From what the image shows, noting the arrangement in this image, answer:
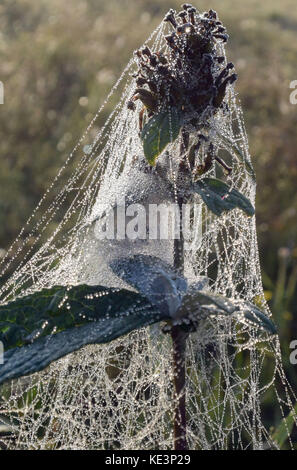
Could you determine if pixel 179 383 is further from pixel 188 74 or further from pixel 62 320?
pixel 188 74

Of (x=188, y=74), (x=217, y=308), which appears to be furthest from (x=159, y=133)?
(x=217, y=308)

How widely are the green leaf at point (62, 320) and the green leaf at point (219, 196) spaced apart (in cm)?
15

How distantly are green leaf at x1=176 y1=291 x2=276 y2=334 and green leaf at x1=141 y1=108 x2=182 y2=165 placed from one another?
0.58ft

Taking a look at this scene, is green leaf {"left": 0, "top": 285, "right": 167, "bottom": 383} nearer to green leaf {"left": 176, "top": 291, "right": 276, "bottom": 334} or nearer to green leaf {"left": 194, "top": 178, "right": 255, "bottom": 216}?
green leaf {"left": 176, "top": 291, "right": 276, "bottom": 334}

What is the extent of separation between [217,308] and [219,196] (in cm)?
18

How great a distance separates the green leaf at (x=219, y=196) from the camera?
0.75 metres

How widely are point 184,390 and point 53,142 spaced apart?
4.20 m

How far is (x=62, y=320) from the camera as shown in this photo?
28.4 inches

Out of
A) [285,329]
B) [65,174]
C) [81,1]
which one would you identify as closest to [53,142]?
[65,174]

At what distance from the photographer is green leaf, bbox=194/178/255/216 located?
0.75 meters

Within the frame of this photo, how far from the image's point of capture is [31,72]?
5.88 m

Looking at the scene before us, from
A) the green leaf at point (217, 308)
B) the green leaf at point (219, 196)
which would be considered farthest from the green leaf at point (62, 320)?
the green leaf at point (219, 196)

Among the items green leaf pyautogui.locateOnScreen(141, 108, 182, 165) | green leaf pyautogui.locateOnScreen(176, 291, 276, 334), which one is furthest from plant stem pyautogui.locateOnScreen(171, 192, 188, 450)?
green leaf pyautogui.locateOnScreen(141, 108, 182, 165)

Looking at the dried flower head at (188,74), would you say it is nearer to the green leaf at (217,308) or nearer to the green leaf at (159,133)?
the green leaf at (159,133)
